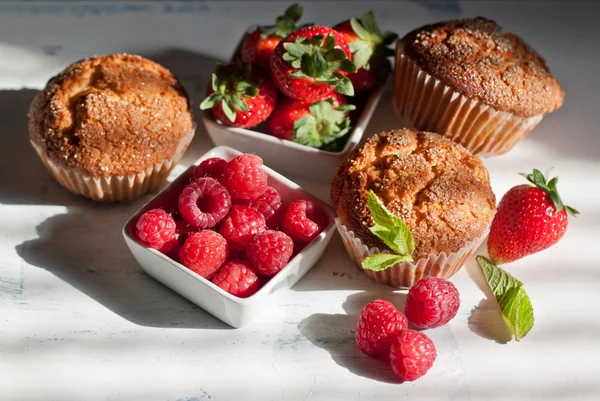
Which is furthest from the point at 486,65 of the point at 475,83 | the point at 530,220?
the point at 530,220

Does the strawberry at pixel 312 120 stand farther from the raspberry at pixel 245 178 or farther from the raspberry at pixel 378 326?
the raspberry at pixel 378 326

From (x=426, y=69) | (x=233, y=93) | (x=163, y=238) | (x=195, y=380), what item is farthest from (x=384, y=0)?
(x=195, y=380)

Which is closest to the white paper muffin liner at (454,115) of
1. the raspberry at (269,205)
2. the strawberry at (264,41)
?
the strawberry at (264,41)

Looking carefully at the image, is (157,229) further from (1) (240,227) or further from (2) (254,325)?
(2) (254,325)

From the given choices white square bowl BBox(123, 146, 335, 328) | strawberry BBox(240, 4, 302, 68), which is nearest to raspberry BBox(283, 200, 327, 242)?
white square bowl BBox(123, 146, 335, 328)

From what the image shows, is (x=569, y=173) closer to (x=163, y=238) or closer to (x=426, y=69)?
(x=426, y=69)

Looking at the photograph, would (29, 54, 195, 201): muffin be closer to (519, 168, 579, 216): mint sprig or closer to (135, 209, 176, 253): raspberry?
(135, 209, 176, 253): raspberry
